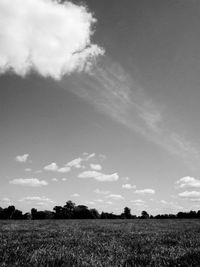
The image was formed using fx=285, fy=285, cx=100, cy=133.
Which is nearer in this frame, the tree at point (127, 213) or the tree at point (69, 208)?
the tree at point (69, 208)

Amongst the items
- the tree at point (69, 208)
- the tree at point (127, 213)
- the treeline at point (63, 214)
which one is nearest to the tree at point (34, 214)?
the treeline at point (63, 214)

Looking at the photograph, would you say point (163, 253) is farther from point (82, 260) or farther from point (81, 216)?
point (81, 216)

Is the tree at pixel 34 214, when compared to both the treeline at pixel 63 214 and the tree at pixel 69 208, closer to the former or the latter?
the treeline at pixel 63 214

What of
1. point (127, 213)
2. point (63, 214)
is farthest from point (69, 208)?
point (127, 213)

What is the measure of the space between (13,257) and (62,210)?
135 meters

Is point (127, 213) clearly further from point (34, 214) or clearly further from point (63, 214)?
point (34, 214)

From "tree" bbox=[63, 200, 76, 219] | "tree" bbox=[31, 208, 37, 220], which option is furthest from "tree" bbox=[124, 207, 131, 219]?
"tree" bbox=[31, 208, 37, 220]

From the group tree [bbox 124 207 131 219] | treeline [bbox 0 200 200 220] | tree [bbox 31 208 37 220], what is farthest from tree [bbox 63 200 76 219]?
tree [bbox 124 207 131 219]

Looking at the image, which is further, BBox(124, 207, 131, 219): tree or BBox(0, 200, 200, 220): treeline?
BBox(124, 207, 131, 219): tree

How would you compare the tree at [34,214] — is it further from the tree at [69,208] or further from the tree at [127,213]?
the tree at [127,213]

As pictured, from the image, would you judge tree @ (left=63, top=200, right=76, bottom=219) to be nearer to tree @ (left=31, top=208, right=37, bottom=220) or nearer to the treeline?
the treeline

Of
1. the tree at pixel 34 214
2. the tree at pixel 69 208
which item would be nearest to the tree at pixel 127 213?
the tree at pixel 69 208

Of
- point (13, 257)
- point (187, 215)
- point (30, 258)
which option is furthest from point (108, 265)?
point (187, 215)

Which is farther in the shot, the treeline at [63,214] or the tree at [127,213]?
the tree at [127,213]
